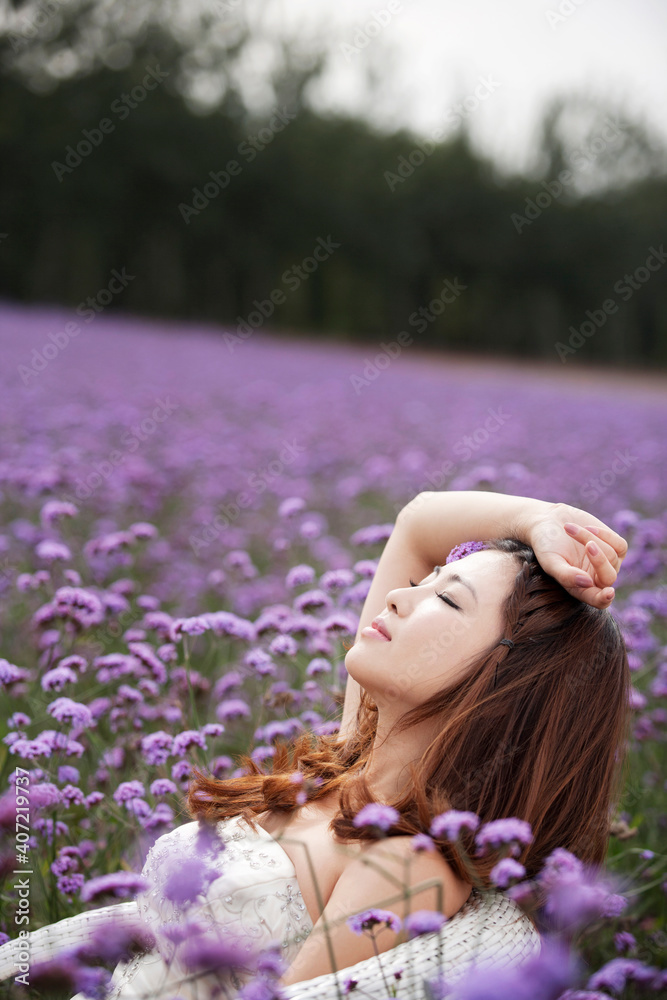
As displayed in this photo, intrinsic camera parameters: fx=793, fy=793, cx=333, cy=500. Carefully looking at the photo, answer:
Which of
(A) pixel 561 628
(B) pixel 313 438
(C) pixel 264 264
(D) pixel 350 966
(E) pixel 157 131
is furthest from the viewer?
(C) pixel 264 264

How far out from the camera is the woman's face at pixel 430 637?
4.11 feet

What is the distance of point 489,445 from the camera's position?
6.49 metres

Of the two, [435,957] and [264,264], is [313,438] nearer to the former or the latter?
[435,957]

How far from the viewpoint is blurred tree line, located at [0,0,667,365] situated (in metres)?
22.2

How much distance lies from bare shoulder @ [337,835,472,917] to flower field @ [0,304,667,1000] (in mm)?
216

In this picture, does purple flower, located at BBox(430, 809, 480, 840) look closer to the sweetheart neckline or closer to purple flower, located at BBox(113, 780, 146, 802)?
the sweetheart neckline

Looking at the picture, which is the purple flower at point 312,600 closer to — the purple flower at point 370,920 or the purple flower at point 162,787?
the purple flower at point 162,787

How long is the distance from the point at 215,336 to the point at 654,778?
18.2 meters

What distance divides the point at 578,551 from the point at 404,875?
1.91 feet

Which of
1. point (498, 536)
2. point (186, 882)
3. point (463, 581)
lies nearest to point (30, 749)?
point (186, 882)

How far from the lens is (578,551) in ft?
4.36

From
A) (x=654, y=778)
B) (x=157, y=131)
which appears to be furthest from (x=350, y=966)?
(x=157, y=131)

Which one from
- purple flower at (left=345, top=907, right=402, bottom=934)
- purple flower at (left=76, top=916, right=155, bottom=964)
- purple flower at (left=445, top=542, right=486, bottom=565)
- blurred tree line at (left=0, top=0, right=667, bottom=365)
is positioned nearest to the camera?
purple flower at (left=76, top=916, right=155, bottom=964)

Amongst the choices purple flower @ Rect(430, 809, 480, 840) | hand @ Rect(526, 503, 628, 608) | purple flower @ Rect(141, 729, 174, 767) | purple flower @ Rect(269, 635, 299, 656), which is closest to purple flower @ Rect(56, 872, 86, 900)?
purple flower @ Rect(141, 729, 174, 767)
